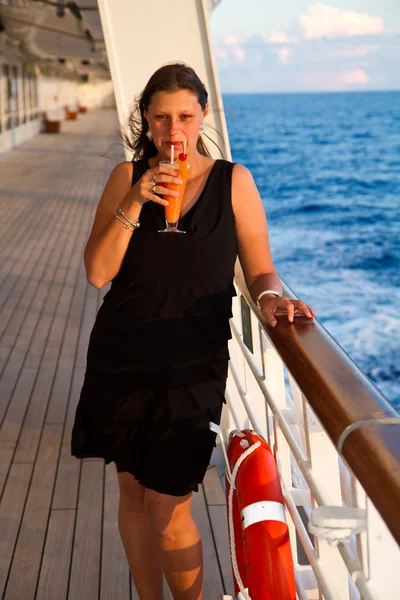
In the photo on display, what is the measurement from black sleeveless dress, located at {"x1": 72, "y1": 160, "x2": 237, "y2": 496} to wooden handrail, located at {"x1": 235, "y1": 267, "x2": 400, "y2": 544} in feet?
0.58

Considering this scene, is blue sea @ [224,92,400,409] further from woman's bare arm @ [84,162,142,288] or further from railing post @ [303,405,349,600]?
railing post @ [303,405,349,600]

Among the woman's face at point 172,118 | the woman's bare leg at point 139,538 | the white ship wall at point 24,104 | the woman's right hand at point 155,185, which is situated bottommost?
the woman's bare leg at point 139,538

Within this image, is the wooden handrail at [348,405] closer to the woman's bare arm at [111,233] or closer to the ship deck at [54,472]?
the woman's bare arm at [111,233]

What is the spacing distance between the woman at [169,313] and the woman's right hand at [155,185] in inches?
0.7

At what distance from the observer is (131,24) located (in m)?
2.52

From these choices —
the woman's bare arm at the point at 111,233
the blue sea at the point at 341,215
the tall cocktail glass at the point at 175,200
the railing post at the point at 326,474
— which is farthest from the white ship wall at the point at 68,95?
the railing post at the point at 326,474

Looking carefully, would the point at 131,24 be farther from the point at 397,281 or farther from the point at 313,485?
the point at 397,281

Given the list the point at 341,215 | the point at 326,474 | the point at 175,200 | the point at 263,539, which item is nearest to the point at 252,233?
the point at 175,200

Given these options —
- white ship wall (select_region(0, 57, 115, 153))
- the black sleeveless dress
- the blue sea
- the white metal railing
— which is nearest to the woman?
the black sleeveless dress

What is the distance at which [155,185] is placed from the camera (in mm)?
1347

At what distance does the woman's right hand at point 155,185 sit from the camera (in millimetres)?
1325

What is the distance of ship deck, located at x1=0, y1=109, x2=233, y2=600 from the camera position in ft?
6.52

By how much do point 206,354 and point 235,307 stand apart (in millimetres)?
999

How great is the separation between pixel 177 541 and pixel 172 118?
0.80 meters
